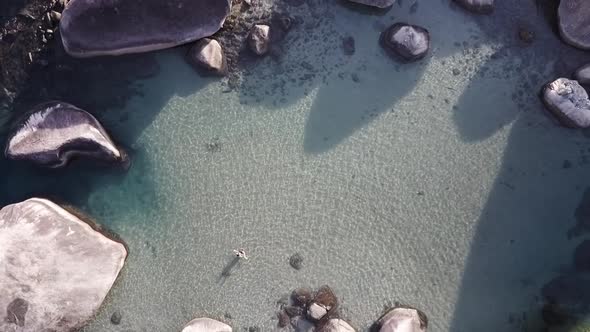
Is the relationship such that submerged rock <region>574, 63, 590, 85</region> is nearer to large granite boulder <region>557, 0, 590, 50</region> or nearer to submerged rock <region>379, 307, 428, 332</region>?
large granite boulder <region>557, 0, 590, 50</region>

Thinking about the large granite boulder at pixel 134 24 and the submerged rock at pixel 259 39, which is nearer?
the large granite boulder at pixel 134 24

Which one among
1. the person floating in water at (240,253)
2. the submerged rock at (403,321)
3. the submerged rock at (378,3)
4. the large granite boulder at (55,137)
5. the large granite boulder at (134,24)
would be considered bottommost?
the submerged rock at (403,321)

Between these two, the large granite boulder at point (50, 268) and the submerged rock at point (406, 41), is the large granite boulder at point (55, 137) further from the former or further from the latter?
the submerged rock at point (406, 41)

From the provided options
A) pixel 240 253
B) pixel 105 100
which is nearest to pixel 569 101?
pixel 240 253

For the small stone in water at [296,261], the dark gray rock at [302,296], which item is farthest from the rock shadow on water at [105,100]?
the dark gray rock at [302,296]

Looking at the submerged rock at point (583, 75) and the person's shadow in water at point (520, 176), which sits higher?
the submerged rock at point (583, 75)

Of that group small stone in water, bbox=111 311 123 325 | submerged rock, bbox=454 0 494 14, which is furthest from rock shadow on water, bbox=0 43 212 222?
submerged rock, bbox=454 0 494 14

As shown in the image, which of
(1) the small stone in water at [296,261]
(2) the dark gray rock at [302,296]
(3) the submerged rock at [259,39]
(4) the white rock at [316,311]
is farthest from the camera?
(3) the submerged rock at [259,39]
